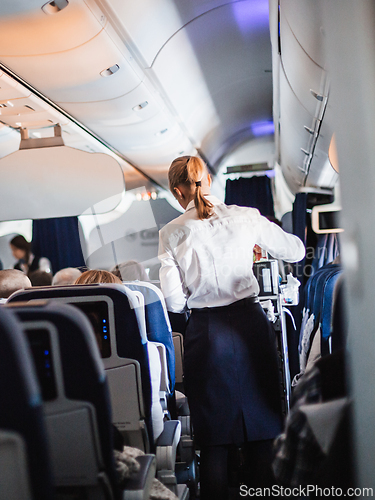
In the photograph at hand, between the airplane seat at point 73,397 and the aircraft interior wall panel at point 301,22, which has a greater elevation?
the aircraft interior wall panel at point 301,22

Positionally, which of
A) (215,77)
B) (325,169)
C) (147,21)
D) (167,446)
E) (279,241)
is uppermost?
(215,77)

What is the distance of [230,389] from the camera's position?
2.01 metres

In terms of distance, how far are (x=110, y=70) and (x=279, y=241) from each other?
83.5 inches

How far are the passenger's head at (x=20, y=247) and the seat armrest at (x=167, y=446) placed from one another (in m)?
5.29

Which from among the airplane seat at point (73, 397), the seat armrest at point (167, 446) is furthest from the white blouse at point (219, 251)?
the airplane seat at point (73, 397)

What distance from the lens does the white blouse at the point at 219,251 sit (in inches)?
79.4

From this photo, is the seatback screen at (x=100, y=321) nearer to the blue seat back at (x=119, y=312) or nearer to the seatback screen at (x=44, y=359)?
the blue seat back at (x=119, y=312)

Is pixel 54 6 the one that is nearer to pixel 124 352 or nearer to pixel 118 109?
pixel 118 109

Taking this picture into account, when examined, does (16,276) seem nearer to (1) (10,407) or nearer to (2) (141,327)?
(2) (141,327)

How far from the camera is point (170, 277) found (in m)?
2.05

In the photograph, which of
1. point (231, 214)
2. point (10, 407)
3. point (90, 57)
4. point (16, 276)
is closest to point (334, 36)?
point (10, 407)

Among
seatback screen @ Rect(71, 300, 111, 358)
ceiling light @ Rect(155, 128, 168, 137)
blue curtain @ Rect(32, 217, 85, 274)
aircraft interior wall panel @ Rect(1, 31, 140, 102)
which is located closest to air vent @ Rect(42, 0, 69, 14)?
aircraft interior wall panel @ Rect(1, 31, 140, 102)

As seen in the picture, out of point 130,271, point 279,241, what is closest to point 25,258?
point 130,271

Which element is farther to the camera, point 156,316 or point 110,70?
point 110,70
